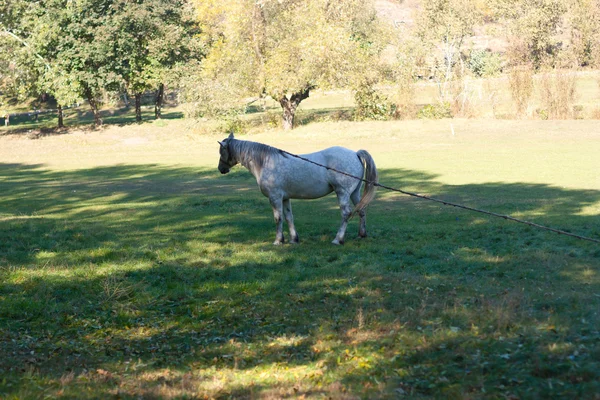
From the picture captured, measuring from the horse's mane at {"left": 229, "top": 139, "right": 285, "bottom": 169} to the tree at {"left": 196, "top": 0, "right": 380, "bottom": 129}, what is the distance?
3181 cm

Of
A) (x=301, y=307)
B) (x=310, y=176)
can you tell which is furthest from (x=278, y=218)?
(x=301, y=307)

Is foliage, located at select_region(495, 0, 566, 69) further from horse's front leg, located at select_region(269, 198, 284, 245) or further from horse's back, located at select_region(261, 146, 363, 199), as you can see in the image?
horse's front leg, located at select_region(269, 198, 284, 245)

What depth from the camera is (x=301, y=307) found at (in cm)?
984

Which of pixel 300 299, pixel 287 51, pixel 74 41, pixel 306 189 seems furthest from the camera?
pixel 74 41

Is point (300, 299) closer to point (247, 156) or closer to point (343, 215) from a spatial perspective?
point (343, 215)

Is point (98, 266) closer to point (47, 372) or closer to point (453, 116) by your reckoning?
point (47, 372)

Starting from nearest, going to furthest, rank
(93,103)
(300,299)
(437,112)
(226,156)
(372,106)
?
(300,299) → (226,156) → (437,112) → (372,106) → (93,103)

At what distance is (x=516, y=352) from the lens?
707 cm

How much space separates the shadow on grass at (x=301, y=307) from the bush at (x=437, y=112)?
3326 centimetres

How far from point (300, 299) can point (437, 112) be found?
→ 42.7 meters

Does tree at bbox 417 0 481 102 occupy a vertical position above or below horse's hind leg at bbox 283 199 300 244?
above

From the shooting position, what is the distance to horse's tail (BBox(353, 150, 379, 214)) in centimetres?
1433

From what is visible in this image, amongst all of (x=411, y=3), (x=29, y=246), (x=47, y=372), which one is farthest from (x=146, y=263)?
(x=411, y=3)

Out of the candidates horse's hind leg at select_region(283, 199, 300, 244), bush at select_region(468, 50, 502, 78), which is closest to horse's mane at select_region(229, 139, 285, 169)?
horse's hind leg at select_region(283, 199, 300, 244)
